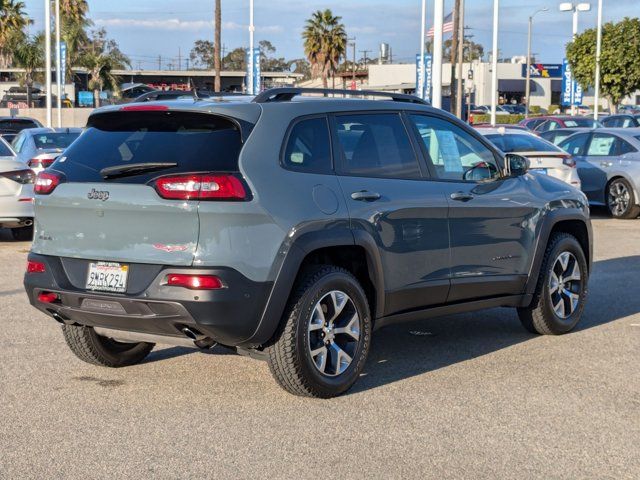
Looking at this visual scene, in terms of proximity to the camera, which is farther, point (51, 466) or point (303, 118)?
point (303, 118)

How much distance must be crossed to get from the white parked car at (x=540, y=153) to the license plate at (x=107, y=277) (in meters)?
12.2

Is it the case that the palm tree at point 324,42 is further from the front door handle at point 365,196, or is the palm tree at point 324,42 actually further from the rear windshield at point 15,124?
the front door handle at point 365,196

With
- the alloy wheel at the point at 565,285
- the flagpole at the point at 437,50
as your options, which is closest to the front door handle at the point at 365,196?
the alloy wheel at the point at 565,285

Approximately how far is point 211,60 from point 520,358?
114210 mm

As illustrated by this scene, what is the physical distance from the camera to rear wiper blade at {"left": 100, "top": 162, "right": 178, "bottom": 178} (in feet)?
19.3

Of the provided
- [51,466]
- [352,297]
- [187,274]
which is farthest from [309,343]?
[51,466]

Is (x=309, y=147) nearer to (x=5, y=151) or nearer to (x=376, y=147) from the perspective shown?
(x=376, y=147)

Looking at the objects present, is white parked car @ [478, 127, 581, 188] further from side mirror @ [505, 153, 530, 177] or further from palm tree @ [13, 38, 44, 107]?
palm tree @ [13, 38, 44, 107]

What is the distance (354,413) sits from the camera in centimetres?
596

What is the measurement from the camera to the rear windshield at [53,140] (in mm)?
18125

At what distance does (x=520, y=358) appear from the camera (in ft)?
24.4

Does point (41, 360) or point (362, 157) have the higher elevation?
point (362, 157)

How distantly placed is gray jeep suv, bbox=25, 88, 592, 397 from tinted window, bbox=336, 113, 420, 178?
0.03 ft

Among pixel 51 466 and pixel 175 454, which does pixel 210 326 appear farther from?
pixel 51 466
